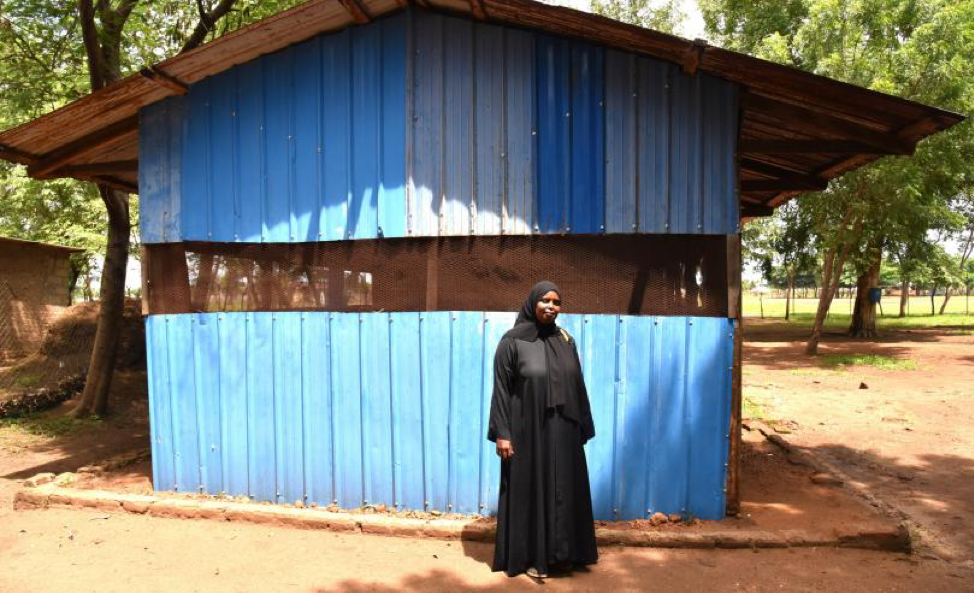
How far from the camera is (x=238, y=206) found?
5289 millimetres

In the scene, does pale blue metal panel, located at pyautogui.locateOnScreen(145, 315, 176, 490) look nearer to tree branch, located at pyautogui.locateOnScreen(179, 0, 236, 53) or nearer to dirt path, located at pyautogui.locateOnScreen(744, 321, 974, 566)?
tree branch, located at pyautogui.locateOnScreen(179, 0, 236, 53)

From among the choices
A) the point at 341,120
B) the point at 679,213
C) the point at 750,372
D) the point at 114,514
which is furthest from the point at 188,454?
the point at 750,372

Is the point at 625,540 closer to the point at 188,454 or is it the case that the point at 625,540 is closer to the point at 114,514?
the point at 188,454

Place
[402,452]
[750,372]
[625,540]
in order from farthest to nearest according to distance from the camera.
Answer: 1. [750,372]
2. [402,452]
3. [625,540]

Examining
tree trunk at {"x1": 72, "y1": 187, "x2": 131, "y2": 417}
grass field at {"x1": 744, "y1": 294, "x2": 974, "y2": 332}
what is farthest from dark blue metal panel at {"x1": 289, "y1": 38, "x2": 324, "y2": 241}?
grass field at {"x1": 744, "y1": 294, "x2": 974, "y2": 332}

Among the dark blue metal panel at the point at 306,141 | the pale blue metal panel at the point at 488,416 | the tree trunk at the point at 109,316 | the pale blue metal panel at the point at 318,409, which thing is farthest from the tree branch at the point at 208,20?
the pale blue metal panel at the point at 488,416

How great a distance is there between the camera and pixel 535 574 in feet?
13.1

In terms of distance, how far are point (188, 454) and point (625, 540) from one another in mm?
3691

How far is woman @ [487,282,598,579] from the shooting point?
397cm

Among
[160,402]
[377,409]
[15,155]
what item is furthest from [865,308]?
[15,155]

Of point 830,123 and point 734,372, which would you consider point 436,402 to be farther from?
point 830,123

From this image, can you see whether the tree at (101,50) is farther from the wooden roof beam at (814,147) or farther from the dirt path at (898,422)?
the dirt path at (898,422)

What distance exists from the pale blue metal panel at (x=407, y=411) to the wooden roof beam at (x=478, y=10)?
91.2 inches

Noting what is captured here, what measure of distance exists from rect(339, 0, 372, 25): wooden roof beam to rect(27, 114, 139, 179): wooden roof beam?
7.48 ft
